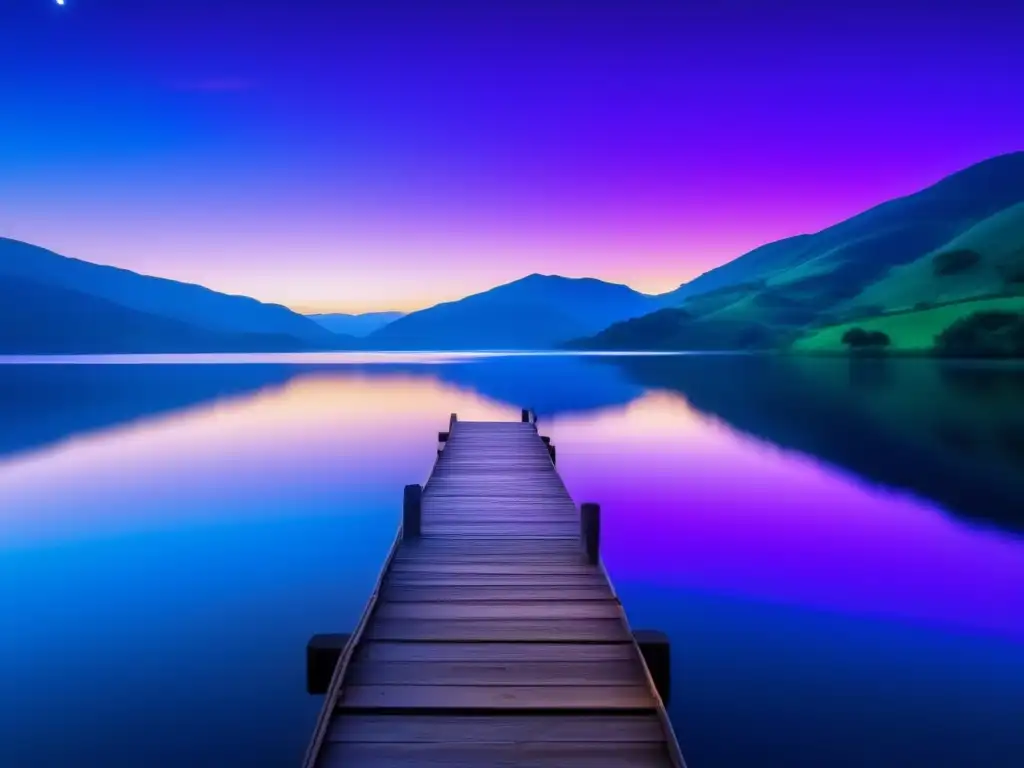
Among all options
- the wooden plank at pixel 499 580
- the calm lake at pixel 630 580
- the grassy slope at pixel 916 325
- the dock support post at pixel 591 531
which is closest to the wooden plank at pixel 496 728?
the calm lake at pixel 630 580

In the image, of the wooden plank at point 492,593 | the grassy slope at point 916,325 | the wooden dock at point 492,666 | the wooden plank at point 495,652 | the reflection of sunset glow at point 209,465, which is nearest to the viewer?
the wooden dock at point 492,666

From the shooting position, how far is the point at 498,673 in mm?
6125

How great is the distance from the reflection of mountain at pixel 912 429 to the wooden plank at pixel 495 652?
14.2m

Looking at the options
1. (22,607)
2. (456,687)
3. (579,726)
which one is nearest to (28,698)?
(22,607)

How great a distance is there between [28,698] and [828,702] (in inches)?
365

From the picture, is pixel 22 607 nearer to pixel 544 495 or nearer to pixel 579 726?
pixel 544 495

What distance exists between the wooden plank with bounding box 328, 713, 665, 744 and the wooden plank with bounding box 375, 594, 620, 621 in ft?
6.21

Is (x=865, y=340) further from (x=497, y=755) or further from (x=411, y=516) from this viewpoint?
(x=497, y=755)

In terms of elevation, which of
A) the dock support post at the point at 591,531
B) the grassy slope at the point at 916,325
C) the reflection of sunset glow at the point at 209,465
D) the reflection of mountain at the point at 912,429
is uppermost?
the grassy slope at the point at 916,325

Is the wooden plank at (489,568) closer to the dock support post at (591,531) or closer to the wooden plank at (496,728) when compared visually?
the dock support post at (591,531)

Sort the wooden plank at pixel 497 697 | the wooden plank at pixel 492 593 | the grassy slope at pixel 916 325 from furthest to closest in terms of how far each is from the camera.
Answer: the grassy slope at pixel 916 325 → the wooden plank at pixel 492 593 → the wooden plank at pixel 497 697

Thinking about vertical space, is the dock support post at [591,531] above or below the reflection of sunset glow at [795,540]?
above

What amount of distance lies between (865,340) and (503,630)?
166 metres

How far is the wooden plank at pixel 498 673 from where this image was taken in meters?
5.94
